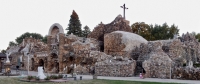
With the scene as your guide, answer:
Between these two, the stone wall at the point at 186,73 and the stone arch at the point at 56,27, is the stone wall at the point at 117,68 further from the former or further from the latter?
the stone arch at the point at 56,27

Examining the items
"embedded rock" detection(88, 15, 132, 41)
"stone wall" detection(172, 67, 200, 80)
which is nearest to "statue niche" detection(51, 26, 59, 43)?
"embedded rock" detection(88, 15, 132, 41)

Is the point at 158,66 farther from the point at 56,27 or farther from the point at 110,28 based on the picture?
the point at 110,28

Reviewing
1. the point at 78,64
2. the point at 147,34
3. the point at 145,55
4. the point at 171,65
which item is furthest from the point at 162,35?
the point at 171,65

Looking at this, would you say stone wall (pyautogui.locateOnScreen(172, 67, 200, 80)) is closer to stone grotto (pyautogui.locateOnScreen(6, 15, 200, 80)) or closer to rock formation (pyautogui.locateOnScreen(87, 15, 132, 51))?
stone grotto (pyautogui.locateOnScreen(6, 15, 200, 80))

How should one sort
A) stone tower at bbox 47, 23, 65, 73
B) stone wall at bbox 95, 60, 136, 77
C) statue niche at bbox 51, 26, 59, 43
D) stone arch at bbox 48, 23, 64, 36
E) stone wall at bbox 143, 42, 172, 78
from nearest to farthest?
stone wall at bbox 143, 42, 172, 78 → stone wall at bbox 95, 60, 136, 77 → stone tower at bbox 47, 23, 65, 73 → stone arch at bbox 48, 23, 64, 36 → statue niche at bbox 51, 26, 59, 43

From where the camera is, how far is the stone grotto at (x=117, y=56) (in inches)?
1217

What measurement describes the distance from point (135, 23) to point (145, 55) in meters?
29.5

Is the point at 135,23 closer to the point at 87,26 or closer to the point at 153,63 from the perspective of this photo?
the point at 87,26

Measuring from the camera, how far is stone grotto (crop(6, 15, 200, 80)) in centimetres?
3091

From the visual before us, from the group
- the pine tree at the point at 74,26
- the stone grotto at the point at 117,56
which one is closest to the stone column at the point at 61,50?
the stone grotto at the point at 117,56

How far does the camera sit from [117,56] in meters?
37.8

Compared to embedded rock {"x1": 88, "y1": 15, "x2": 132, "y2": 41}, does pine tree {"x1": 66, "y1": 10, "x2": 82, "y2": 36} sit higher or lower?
higher

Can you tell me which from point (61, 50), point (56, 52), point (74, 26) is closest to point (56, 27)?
point (56, 52)

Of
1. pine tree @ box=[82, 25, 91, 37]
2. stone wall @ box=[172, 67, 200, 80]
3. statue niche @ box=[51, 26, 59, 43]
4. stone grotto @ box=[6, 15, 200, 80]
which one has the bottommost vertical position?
stone wall @ box=[172, 67, 200, 80]
